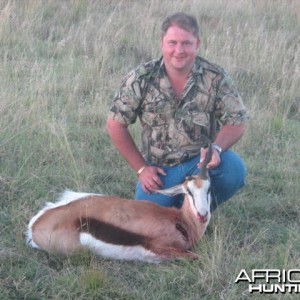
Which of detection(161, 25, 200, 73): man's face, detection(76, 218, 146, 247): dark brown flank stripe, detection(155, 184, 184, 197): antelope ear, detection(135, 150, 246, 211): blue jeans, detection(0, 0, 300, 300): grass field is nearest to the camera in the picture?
detection(0, 0, 300, 300): grass field

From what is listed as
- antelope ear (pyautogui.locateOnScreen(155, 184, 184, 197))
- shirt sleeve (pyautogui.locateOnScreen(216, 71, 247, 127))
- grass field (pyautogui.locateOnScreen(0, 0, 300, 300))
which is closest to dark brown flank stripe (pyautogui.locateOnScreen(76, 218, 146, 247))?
grass field (pyautogui.locateOnScreen(0, 0, 300, 300))

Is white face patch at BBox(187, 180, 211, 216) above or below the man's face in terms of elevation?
below

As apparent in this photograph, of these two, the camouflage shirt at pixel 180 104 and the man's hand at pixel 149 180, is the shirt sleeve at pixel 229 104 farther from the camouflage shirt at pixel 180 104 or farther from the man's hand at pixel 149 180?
the man's hand at pixel 149 180

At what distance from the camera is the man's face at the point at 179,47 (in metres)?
4.96

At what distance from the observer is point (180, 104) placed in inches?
207

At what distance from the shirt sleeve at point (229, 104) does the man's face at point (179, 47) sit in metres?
0.31

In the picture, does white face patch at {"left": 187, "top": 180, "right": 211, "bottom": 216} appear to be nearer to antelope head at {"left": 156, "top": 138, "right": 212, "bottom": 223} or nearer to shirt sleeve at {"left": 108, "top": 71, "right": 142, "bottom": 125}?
antelope head at {"left": 156, "top": 138, "right": 212, "bottom": 223}

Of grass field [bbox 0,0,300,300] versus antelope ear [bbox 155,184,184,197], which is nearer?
→ grass field [bbox 0,0,300,300]

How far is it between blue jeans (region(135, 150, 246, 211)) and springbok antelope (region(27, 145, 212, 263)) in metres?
0.43

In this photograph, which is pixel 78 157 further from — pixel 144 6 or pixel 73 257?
pixel 144 6

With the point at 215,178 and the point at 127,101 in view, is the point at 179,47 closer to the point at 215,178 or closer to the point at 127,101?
the point at 127,101

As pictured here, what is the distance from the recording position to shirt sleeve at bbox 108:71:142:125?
518 centimetres

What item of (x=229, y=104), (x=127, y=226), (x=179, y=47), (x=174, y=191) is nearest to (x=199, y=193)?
(x=174, y=191)

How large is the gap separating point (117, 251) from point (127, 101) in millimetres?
1187
